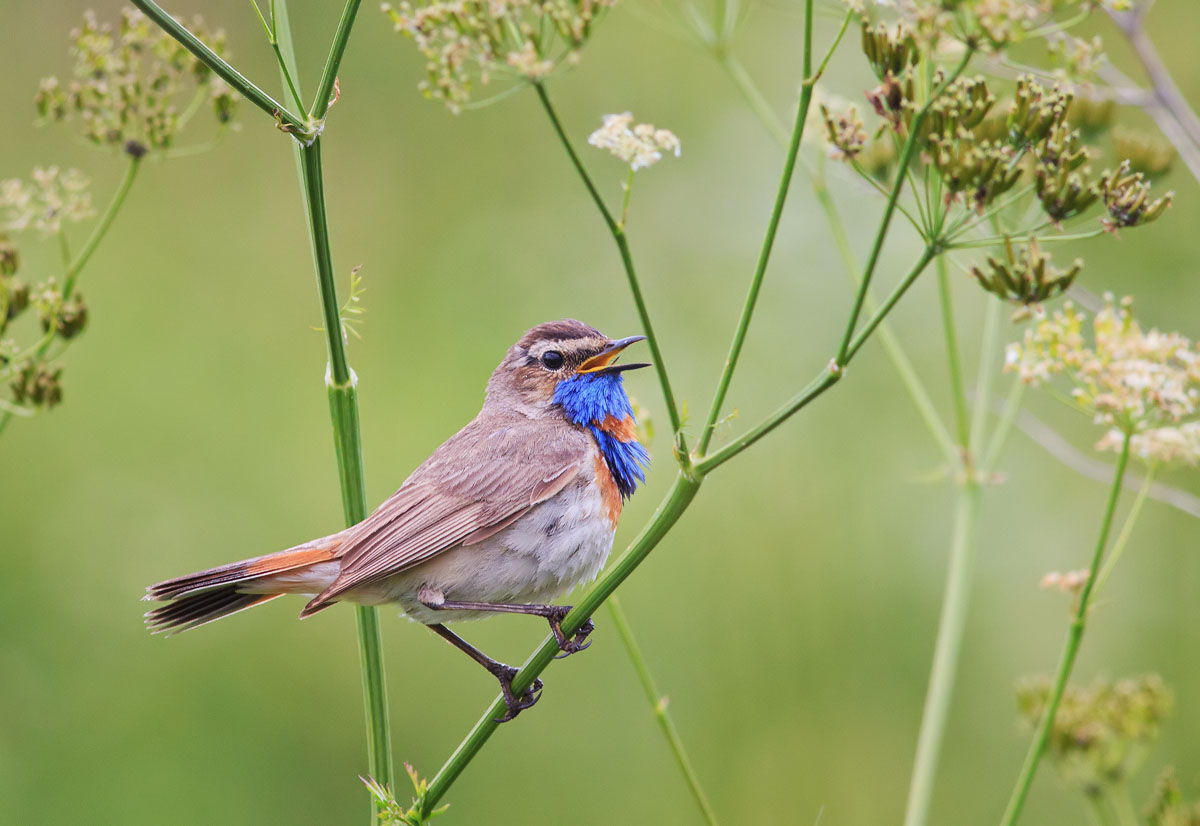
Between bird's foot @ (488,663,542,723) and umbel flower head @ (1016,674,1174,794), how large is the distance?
1590mm

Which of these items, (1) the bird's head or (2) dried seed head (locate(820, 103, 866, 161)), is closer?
(2) dried seed head (locate(820, 103, 866, 161))

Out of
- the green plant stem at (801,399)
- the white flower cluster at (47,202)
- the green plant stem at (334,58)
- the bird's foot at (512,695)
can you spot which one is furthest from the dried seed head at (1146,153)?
the white flower cluster at (47,202)

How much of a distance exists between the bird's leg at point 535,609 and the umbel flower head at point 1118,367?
1.34 metres

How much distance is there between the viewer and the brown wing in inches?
142

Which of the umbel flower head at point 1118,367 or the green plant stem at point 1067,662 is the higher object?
the umbel flower head at point 1118,367

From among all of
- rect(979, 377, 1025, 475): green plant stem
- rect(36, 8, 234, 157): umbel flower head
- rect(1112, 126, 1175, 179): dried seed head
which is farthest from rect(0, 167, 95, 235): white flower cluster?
rect(1112, 126, 1175, 179): dried seed head

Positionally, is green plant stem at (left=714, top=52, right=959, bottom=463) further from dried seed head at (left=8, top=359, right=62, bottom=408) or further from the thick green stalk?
dried seed head at (left=8, top=359, right=62, bottom=408)

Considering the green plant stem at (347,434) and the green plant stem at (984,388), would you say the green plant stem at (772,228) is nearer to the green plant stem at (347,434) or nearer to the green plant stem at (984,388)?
the green plant stem at (347,434)

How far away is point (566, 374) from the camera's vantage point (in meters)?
4.19

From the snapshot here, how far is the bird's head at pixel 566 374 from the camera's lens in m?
4.09

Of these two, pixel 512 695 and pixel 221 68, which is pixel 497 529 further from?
pixel 221 68

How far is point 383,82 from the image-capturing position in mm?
7809

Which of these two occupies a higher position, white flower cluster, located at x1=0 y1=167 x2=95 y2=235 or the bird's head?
white flower cluster, located at x1=0 y1=167 x2=95 y2=235

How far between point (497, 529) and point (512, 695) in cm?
73
